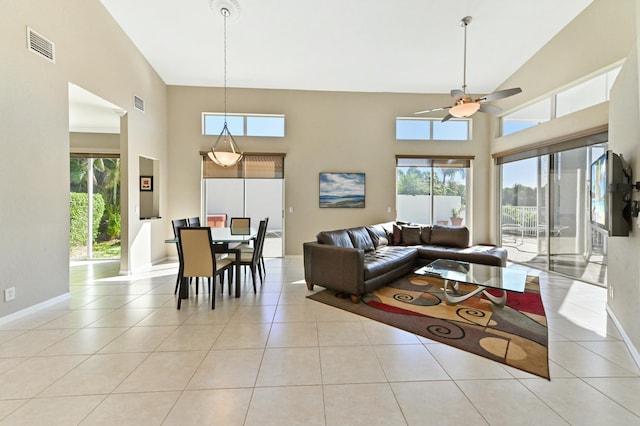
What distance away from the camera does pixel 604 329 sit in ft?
8.94

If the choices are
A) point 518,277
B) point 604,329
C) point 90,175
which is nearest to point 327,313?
point 518,277

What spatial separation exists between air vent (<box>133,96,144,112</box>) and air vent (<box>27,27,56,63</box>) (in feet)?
5.28

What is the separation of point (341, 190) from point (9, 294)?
5438 millimetres

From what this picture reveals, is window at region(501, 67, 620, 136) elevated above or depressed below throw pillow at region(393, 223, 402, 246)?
above

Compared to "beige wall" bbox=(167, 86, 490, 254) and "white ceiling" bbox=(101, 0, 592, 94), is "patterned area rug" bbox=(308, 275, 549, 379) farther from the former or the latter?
"white ceiling" bbox=(101, 0, 592, 94)

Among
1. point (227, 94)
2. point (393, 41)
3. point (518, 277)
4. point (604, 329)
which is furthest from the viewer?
point (227, 94)

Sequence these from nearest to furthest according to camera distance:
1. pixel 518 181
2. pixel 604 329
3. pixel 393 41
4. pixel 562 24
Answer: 1. pixel 604 329
2. pixel 562 24
3. pixel 393 41
4. pixel 518 181

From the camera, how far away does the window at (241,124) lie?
20.5 ft

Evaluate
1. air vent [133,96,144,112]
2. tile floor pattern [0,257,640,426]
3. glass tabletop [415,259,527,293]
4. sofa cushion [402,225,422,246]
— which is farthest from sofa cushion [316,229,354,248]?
air vent [133,96,144,112]

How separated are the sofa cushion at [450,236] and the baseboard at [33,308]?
599 centimetres

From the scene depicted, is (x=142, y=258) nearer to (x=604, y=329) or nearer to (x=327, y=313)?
(x=327, y=313)

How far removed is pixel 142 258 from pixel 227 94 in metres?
4.01

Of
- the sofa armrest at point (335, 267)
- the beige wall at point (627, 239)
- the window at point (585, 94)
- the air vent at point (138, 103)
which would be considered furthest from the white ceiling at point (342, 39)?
the sofa armrest at point (335, 267)

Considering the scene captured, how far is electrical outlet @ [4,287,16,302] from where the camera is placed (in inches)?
110
